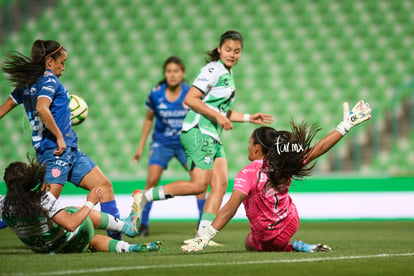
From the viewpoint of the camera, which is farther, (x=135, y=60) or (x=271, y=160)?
(x=135, y=60)

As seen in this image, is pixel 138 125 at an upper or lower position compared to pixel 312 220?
upper

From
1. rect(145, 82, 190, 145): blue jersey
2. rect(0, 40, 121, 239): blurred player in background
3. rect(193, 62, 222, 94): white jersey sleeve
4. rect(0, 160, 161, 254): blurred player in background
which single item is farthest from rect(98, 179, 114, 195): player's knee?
rect(145, 82, 190, 145): blue jersey

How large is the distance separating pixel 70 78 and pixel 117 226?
29.7 feet

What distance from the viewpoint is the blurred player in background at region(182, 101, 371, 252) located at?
5312 mm

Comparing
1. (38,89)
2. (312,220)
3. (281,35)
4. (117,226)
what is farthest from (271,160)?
(281,35)

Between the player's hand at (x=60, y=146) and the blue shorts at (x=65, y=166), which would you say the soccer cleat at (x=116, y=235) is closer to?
the blue shorts at (x=65, y=166)

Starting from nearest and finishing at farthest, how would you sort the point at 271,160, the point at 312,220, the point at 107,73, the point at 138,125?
the point at 271,160, the point at 312,220, the point at 138,125, the point at 107,73

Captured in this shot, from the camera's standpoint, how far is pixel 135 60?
14805mm

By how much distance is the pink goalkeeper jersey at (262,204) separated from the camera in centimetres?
529

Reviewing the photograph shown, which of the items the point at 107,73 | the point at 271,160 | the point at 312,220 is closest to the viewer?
the point at 271,160

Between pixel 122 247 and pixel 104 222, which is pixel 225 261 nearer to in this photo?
pixel 122 247

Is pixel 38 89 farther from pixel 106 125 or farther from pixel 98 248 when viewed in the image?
pixel 106 125

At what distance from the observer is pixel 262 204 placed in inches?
211

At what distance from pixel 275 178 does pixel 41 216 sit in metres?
1.87
